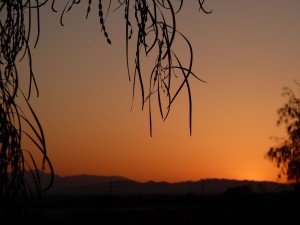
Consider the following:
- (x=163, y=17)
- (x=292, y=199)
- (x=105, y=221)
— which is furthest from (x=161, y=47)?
(x=105, y=221)

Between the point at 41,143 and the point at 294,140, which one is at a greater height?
the point at 294,140

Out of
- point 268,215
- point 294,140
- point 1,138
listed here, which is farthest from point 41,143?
point 294,140

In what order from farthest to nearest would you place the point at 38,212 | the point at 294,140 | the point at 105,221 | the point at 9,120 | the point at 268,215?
the point at 294,140 < the point at 105,221 < the point at 268,215 < the point at 9,120 < the point at 38,212

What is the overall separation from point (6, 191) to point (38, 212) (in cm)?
8

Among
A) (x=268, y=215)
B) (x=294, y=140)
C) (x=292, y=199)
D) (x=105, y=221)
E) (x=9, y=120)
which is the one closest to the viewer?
(x=9, y=120)

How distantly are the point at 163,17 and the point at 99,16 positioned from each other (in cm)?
16

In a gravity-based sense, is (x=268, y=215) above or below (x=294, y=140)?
below

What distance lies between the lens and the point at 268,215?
17016 millimetres

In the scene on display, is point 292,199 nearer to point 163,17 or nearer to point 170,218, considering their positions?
point 170,218

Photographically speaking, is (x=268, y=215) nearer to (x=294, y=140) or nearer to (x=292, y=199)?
(x=292, y=199)

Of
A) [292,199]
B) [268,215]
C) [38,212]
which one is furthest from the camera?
[292,199]

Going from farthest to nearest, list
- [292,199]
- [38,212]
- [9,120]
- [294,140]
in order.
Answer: [294,140]
[292,199]
[9,120]
[38,212]

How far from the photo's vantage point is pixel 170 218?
2339cm

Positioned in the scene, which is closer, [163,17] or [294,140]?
[163,17]
